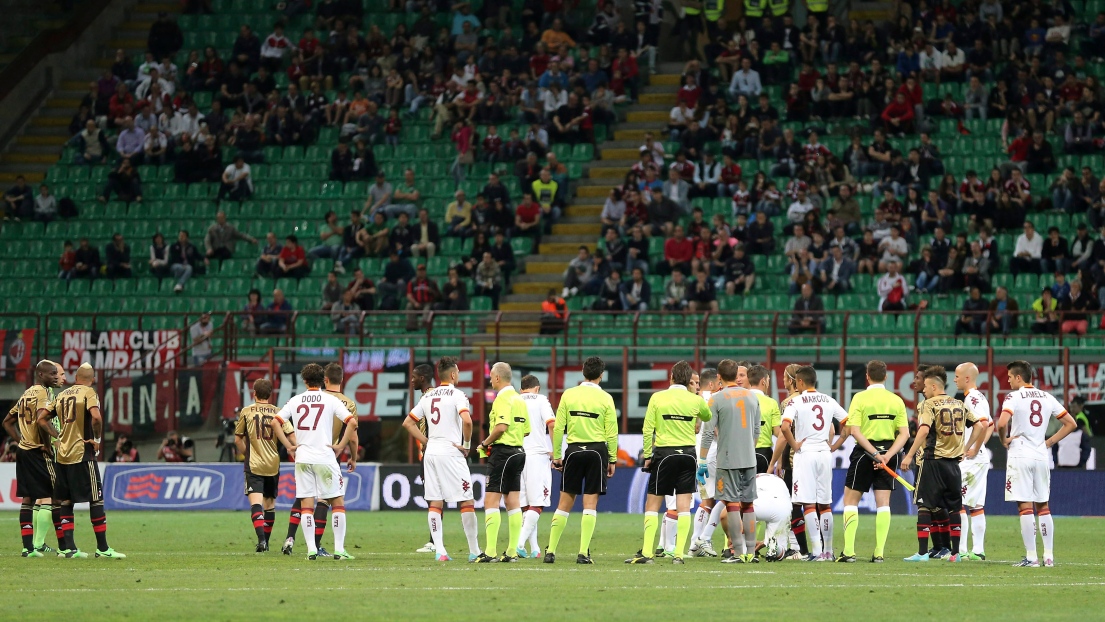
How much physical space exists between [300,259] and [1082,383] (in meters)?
16.8

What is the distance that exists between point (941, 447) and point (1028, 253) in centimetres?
1448

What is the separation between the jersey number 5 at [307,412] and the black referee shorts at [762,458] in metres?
5.03

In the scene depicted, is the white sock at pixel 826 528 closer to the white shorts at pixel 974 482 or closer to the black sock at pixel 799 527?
the black sock at pixel 799 527

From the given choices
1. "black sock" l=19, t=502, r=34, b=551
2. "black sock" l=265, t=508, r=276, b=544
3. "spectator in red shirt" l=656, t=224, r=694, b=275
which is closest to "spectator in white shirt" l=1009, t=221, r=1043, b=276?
"spectator in red shirt" l=656, t=224, r=694, b=275

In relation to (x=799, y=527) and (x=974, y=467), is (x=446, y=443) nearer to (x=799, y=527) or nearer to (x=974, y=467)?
(x=799, y=527)

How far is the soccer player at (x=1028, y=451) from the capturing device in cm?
→ 1673

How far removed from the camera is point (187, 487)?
2931 centimetres

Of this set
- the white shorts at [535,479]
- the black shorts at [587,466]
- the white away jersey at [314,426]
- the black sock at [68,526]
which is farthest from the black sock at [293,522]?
the black shorts at [587,466]

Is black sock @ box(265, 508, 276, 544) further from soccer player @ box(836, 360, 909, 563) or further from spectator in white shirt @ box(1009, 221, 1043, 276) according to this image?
spectator in white shirt @ box(1009, 221, 1043, 276)

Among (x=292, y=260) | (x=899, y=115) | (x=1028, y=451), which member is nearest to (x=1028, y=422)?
(x=1028, y=451)

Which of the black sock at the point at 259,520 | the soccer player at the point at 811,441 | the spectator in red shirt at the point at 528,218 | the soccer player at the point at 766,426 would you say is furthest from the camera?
the spectator in red shirt at the point at 528,218

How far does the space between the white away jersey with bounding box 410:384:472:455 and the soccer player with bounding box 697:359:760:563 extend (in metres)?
2.74

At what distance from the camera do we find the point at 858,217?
3275cm

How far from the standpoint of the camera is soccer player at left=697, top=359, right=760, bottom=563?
1677 cm
